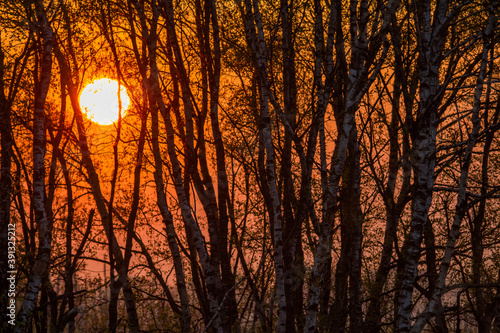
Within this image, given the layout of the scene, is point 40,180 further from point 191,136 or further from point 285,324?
point 285,324

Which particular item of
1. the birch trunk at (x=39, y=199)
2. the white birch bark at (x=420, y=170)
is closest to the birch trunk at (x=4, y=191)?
the birch trunk at (x=39, y=199)

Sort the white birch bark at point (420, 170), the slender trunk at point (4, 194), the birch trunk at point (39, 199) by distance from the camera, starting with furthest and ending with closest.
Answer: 1. the slender trunk at point (4, 194)
2. the birch trunk at point (39, 199)
3. the white birch bark at point (420, 170)

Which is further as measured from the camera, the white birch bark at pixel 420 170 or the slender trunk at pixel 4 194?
the slender trunk at pixel 4 194

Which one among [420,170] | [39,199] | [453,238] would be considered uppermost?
[39,199]

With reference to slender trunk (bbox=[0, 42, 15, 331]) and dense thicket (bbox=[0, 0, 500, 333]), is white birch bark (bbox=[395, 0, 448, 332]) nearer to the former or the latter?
dense thicket (bbox=[0, 0, 500, 333])

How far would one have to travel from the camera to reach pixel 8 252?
1095cm

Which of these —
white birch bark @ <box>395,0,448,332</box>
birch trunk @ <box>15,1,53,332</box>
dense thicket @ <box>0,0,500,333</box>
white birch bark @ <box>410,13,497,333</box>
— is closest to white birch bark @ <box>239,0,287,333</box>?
dense thicket @ <box>0,0,500,333</box>

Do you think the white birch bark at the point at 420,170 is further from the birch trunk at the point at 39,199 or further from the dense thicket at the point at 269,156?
the birch trunk at the point at 39,199

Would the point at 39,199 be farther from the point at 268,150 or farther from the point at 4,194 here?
the point at 268,150

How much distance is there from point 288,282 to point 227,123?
7.58 m

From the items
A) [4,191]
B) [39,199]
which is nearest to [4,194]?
[4,191]

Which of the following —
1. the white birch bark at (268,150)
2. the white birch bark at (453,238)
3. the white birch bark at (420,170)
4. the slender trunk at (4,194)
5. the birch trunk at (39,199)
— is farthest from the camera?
the slender trunk at (4,194)

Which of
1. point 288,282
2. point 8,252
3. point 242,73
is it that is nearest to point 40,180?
point 8,252

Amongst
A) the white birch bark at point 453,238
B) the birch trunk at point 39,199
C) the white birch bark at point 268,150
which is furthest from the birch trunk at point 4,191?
the white birch bark at point 453,238
